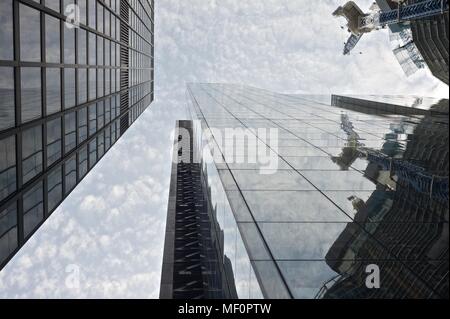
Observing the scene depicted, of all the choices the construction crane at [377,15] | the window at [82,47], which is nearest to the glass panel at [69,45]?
the window at [82,47]

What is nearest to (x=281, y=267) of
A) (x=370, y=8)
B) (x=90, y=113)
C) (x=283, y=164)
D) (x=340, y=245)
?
(x=340, y=245)

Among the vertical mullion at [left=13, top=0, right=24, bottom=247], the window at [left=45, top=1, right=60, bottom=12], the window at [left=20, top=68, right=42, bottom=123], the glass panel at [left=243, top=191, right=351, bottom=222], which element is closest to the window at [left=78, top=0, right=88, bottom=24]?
the window at [left=45, top=1, right=60, bottom=12]

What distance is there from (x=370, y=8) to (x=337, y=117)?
37.0 metres

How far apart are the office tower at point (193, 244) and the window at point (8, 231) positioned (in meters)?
7.14

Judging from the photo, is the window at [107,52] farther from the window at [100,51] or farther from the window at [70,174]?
the window at [70,174]

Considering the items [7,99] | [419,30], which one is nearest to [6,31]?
[7,99]

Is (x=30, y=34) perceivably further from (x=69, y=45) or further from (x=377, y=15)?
(x=377, y=15)

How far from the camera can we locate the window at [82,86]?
24.5 meters

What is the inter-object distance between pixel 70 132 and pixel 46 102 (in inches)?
179

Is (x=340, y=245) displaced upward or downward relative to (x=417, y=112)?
downward

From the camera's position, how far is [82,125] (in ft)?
85.3

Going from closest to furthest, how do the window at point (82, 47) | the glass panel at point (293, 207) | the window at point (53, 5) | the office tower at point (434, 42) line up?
the glass panel at point (293, 207)
the window at point (53, 5)
the window at point (82, 47)
the office tower at point (434, 42)

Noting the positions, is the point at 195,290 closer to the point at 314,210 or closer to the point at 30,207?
the point at 30,207

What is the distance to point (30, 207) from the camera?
1811 centimetres
